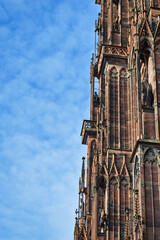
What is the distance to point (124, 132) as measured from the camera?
31062 mm

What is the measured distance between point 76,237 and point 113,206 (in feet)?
22.6

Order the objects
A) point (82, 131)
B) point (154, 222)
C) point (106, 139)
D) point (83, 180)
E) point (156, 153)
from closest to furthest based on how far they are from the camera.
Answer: point (154, 222) < point (156, 153) < point (106, 139) < point (83, 180) < point (82, 131)

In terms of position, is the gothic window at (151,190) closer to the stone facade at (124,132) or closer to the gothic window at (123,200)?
the stone facade at (124,132)

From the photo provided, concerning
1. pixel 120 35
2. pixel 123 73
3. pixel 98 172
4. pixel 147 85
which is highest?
pixel 120 35

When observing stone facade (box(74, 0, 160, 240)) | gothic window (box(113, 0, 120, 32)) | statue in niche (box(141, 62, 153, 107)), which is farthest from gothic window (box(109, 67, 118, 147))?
statue in niche (box(141, 62, 153, 107))

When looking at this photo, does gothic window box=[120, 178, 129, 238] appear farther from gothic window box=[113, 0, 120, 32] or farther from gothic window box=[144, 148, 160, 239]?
gothic window box=[113, 0, 120, 32]

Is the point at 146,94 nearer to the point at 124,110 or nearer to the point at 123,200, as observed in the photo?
the point at 123,200

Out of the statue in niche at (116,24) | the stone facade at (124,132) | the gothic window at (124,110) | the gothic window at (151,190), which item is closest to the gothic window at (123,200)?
the stone facade at (124,132)

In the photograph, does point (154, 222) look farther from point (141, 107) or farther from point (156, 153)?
point (141, 107)

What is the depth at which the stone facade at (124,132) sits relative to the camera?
20531mm

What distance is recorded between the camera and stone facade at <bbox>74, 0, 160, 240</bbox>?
808 inches

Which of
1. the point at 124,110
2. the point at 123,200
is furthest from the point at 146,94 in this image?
the point at 124,110

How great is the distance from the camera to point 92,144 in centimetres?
3925

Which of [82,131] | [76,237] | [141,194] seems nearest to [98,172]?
[76,237]
